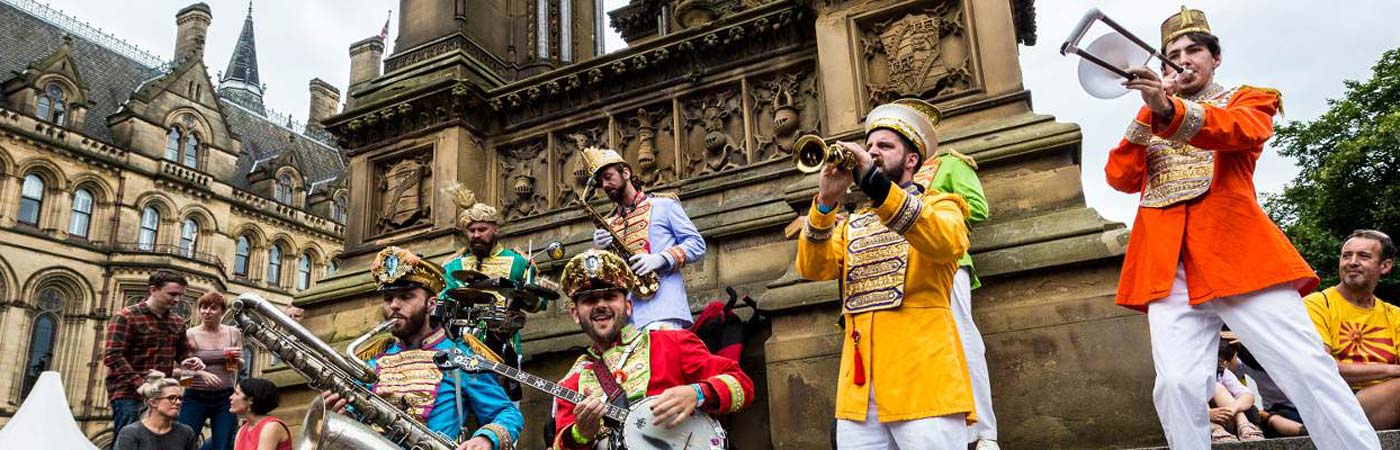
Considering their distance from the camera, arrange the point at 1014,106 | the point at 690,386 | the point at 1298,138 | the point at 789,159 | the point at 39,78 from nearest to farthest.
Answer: the point at 690,386
the point at 1014,106
the point at 789,159
the point at 1298,138
the point at 39,78

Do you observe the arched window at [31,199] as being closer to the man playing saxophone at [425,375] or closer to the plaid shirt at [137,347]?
the plaid shirt at [137,347]

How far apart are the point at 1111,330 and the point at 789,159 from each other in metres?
3.29

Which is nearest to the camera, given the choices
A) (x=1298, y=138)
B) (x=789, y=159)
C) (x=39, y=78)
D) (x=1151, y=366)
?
(x=1151, y=366)

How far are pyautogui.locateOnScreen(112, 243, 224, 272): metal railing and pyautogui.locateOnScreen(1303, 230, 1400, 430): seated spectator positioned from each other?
4224 centimetres

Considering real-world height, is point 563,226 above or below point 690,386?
above

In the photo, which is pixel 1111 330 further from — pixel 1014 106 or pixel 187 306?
pixel 187 306

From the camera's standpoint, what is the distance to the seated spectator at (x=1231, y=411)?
4.95m

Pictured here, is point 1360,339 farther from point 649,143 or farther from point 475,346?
point 649,143

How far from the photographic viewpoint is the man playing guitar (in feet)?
13.6

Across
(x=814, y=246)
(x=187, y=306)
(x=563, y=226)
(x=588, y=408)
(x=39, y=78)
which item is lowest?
(x=588, y=408)

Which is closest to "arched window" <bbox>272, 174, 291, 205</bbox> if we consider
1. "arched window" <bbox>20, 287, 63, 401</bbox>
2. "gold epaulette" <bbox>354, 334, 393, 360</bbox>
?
"arched window" <bbox>20, 287, 63, 401</bbox>

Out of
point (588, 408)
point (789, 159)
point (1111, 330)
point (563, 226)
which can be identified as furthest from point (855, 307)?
point (563, 226)

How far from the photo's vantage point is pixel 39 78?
36.4 metres

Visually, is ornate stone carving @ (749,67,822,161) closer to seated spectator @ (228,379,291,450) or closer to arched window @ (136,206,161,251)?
seated spectator @ (228,379,291,450)
